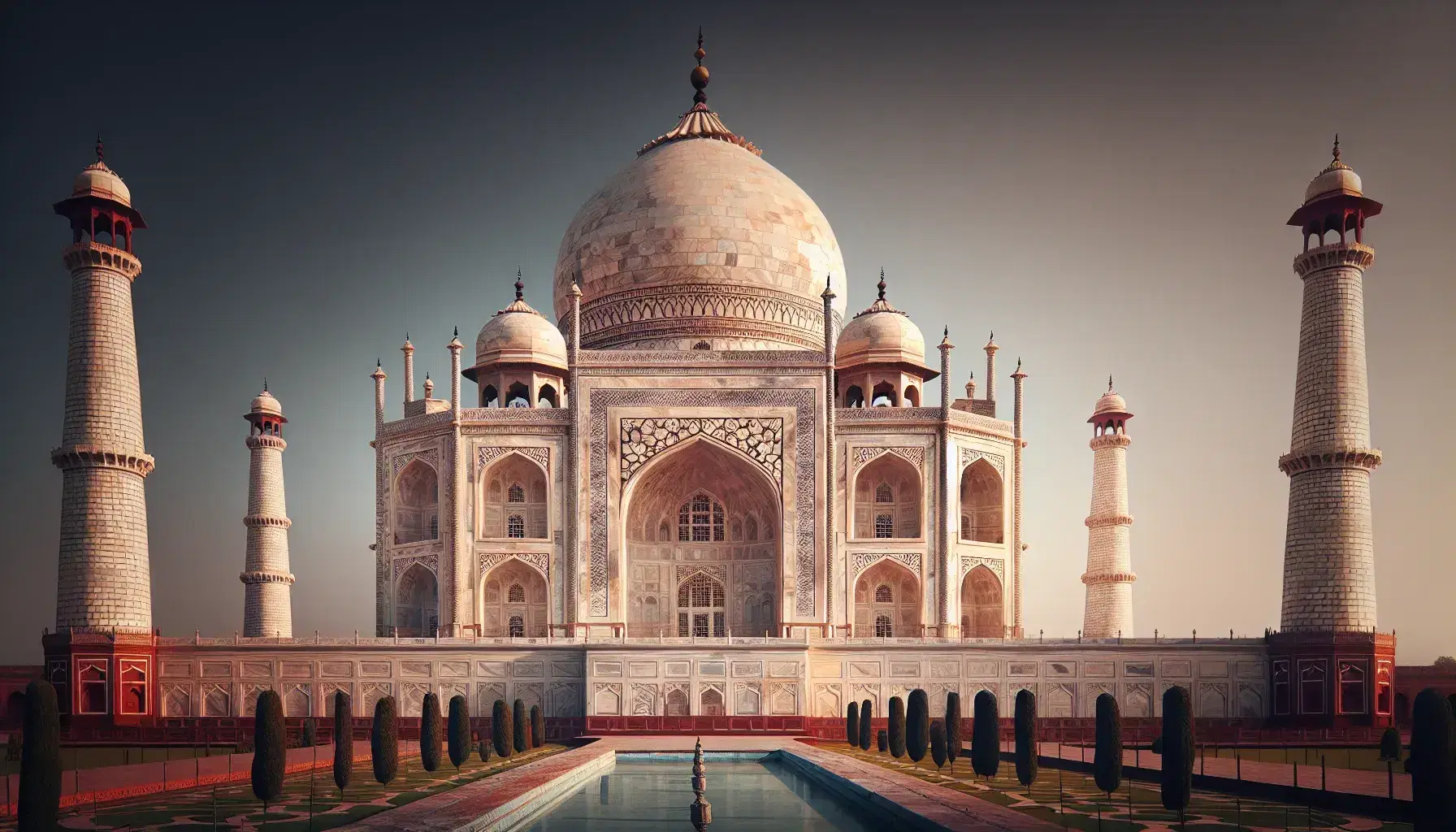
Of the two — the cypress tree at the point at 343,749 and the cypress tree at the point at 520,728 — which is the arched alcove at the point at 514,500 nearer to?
the cypress tree at the point at 520,728

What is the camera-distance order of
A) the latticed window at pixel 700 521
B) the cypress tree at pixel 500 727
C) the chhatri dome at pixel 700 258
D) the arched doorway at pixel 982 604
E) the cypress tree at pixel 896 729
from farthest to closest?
the chhatri dome at pixel 700 258
the latticed window at pixel 700 521
the arched doorway at pixel 982 604
the cypress tree at pixel 500 727
the cypress tree at pixel 896 729

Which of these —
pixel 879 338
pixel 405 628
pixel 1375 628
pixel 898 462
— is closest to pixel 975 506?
pixel 898 462

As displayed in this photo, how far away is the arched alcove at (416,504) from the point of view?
20.9 metres

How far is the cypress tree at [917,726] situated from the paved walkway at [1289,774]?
5.02 ft

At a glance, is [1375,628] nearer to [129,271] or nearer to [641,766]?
[641,766]

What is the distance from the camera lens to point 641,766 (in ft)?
44.0

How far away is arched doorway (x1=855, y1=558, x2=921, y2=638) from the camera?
20.5 meters

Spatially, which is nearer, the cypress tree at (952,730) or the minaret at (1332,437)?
the cypress tree at (952,730)

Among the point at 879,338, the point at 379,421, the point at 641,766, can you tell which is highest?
the point at 879,338

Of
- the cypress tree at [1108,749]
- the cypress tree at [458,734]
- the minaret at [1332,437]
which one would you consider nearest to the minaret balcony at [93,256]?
the cypress tree at [458,734]

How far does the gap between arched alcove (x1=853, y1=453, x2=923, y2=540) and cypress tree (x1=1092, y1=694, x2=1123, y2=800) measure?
1112 centimetres

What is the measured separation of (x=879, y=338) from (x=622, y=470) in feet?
17.8

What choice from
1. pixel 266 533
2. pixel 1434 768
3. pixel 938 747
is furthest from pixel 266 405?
pixel 1434 768

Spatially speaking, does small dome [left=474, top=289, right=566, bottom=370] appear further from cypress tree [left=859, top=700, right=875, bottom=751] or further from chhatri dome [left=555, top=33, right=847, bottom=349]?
cypress tree [left=859, top=700, right=875, bottom=751]
